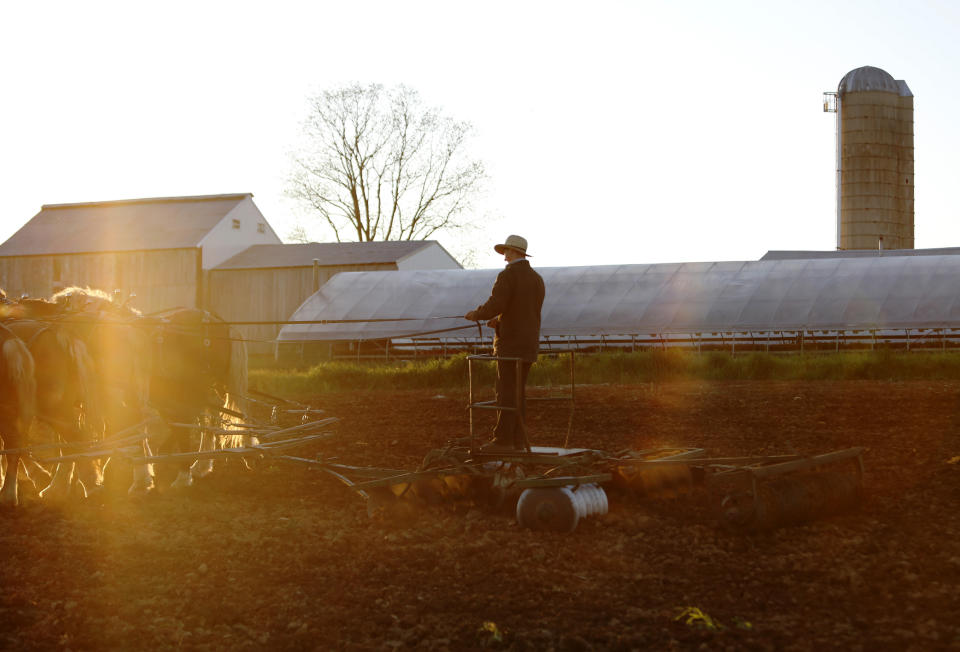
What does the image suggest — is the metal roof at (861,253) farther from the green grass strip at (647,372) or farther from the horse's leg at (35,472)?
the horse's leg at (35,472)

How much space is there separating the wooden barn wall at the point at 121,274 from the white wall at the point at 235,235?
33.6 inches

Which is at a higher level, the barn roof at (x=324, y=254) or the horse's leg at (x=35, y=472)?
the barn roof at (x=324, y=254)

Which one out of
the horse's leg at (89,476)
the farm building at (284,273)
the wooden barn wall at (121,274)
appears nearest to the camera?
the horse's leg at (89,476)

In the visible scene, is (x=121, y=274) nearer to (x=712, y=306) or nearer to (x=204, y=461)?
(x=712, y=306)

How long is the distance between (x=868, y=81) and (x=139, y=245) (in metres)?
34.2

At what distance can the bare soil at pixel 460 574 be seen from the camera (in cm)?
514

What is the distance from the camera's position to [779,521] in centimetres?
717

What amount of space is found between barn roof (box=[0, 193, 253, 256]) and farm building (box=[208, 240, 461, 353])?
244 cm

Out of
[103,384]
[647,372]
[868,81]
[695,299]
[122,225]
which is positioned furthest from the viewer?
[122,225]

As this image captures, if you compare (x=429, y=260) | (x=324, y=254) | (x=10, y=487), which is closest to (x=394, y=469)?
(x=10, y=487)

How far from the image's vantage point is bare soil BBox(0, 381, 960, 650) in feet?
16.9

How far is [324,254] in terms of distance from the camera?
4444 centimetres

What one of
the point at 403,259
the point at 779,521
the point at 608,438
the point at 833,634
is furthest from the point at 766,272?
the point at 833,634

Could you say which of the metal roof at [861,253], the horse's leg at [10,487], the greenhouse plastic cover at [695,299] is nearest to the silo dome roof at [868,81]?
the metal roof at [861,253]
